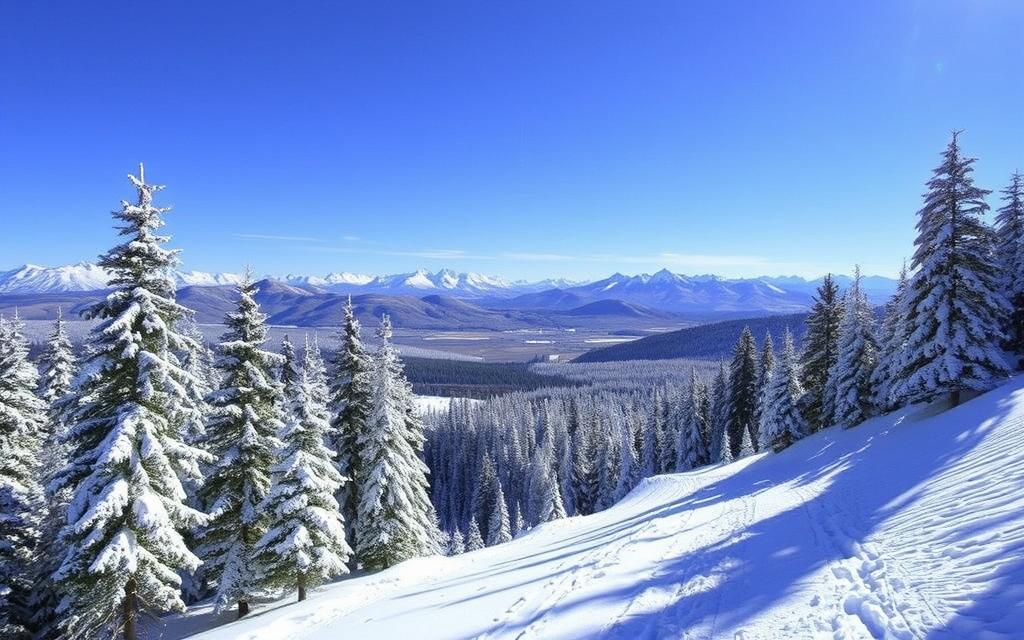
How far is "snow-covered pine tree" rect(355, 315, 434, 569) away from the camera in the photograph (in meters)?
23.6

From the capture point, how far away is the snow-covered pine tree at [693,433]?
Answer: 187 feet

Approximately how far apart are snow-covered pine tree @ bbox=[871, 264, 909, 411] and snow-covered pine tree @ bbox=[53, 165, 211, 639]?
30.6m

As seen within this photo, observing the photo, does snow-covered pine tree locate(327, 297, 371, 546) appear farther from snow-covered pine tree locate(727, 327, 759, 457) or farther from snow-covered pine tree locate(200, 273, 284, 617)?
snow-covered pine tree locate(727, 327, 759, 457)

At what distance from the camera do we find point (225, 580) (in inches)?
758

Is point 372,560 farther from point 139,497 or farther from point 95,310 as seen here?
point 95,310

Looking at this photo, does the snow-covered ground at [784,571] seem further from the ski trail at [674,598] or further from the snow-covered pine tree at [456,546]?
the snow-covered pine tree at [456,546]

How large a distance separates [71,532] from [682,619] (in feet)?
52.7

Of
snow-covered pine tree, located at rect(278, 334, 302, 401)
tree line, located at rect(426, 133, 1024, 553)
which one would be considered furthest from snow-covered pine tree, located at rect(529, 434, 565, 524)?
snow-covered pine tree, located at rect(278, 334, 302, 401)

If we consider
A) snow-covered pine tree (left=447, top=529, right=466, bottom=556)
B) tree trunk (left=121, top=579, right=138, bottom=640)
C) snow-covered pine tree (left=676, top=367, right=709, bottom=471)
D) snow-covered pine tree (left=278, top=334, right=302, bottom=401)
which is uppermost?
snow-covered pine tree (left=278, top=334, right=302, bottom=401)

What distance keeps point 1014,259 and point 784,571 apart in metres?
30.7

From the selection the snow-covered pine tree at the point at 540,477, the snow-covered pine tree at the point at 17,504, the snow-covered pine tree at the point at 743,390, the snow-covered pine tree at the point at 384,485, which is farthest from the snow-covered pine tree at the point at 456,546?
the snow-covered pine tree at the point at 17,504

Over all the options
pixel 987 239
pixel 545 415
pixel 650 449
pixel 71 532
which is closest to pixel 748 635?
pixel 71 532

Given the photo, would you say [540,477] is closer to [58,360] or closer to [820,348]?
[820,348]

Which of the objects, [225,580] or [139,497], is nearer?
[139,497]
